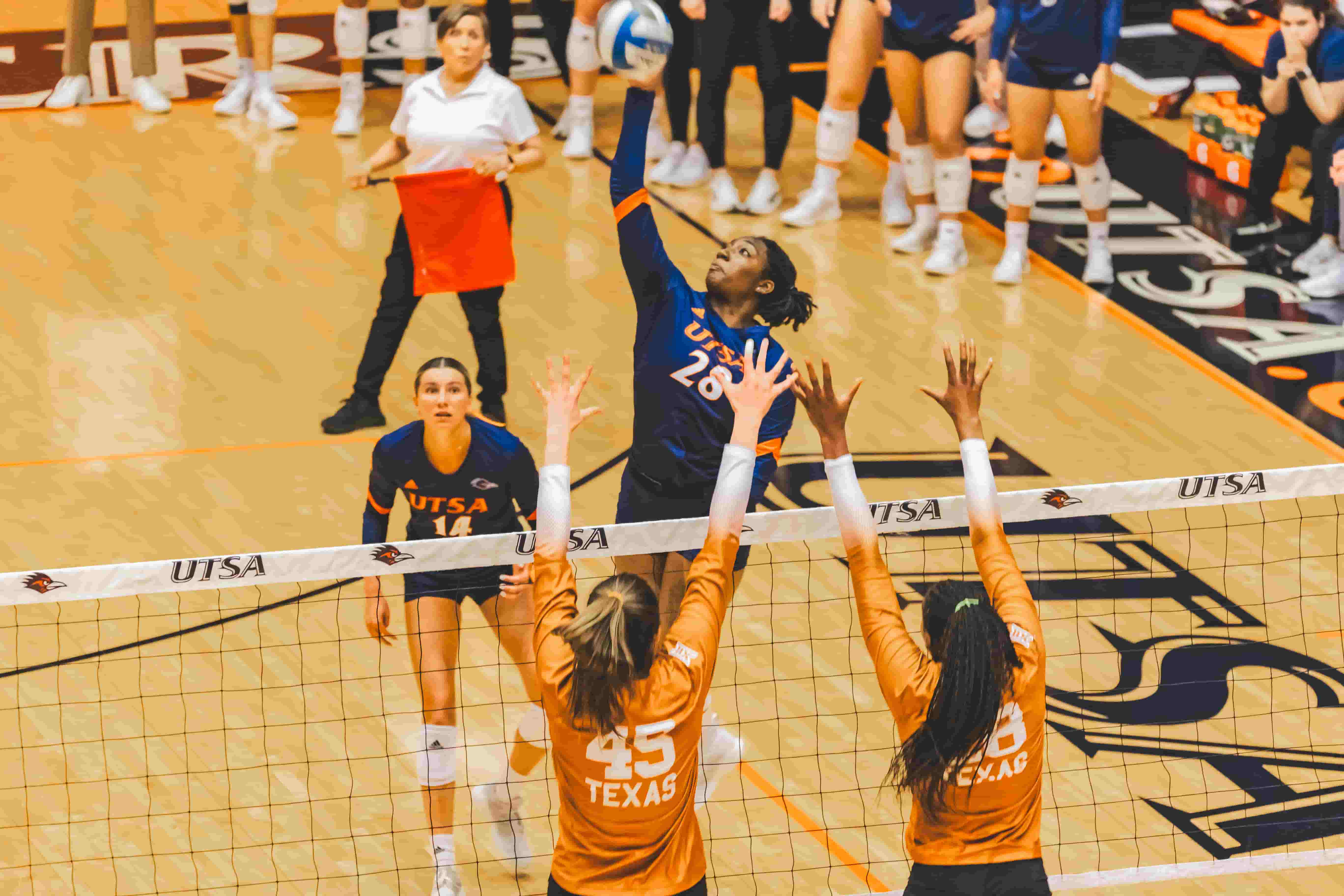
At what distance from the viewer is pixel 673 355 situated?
5.45m

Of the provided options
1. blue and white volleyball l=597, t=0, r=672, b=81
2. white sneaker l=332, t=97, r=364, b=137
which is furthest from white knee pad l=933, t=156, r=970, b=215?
blue and white volleyball l=597, t=0, r=672, b=81

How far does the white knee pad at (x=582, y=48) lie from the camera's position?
11.1m

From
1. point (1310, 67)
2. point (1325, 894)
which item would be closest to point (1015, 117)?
point (1310, 67)

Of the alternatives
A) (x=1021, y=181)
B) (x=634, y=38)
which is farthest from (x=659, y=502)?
(x=1021, y=181)

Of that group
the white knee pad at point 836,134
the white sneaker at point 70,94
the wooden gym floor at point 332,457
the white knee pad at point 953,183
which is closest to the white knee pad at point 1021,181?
the white knee pad at point 953,183

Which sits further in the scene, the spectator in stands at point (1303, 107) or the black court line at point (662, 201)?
the black court line at point (662, 201)

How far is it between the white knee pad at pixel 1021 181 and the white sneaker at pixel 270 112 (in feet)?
15.9

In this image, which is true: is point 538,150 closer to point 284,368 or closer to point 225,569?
point 284,368

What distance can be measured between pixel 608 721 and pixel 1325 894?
293cm

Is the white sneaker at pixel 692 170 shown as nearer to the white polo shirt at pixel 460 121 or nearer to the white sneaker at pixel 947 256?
the white sneaker at pixel 947 256

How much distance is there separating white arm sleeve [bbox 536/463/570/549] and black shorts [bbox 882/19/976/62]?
614 cm

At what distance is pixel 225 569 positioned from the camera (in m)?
4.99

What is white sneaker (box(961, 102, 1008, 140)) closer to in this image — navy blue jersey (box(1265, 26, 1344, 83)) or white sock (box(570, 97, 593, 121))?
navy blue jersey (box(1265, 26, 1344, 83))

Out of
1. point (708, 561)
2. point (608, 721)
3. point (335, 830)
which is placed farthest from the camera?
point (335, 830)
